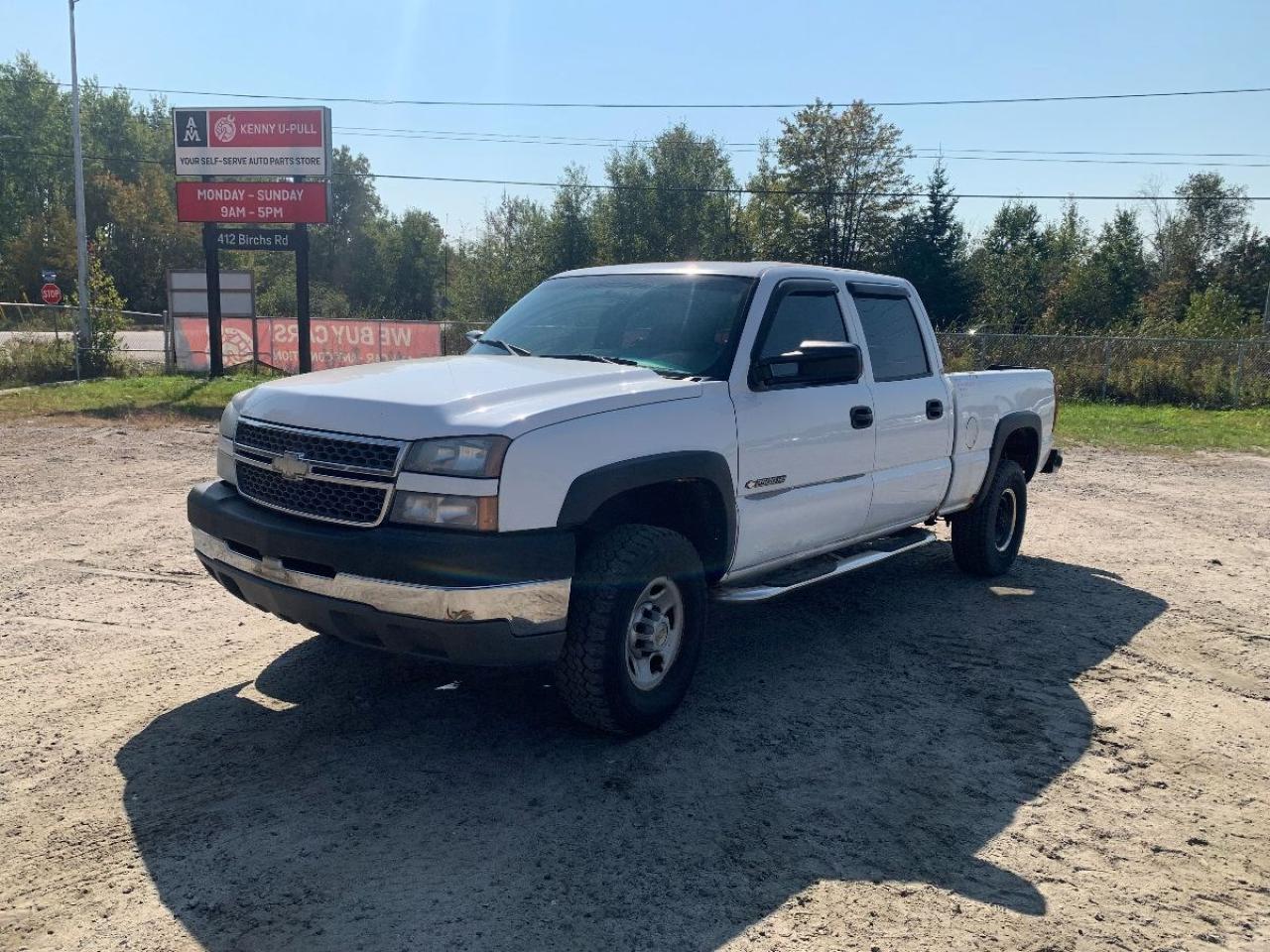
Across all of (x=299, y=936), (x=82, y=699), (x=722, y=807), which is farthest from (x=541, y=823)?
(x=82, y=699)

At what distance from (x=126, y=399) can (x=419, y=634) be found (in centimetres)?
1642

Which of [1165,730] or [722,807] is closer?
[722,807]

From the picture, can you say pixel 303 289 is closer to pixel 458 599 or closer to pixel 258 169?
pixel 258 169

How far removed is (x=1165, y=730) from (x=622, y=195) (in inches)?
2301

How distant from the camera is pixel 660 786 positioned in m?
3.72

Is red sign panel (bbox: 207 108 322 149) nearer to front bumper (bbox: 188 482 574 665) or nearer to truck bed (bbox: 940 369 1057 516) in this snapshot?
truck bed (bbox: 940 369 1057 516)

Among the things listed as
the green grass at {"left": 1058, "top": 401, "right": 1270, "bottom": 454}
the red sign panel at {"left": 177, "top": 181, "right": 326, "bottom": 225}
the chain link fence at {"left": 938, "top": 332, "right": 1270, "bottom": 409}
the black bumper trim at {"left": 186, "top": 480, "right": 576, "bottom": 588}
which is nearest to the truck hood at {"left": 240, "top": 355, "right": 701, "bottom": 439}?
the black bumper trim at {"left": 186, "top": 480, "right": 576, "bottom": 588}

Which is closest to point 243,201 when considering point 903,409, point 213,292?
point 213,292

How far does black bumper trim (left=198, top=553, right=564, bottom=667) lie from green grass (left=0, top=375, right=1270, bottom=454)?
1312cm

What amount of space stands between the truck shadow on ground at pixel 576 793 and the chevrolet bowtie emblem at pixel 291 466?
1098mm

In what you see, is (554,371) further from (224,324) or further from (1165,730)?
(224,324)

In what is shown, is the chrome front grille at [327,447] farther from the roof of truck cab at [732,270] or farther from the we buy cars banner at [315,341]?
the we buy cars banner at [315,341]

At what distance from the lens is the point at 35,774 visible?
3680 mm

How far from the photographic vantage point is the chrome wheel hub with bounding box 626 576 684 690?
404 cm
